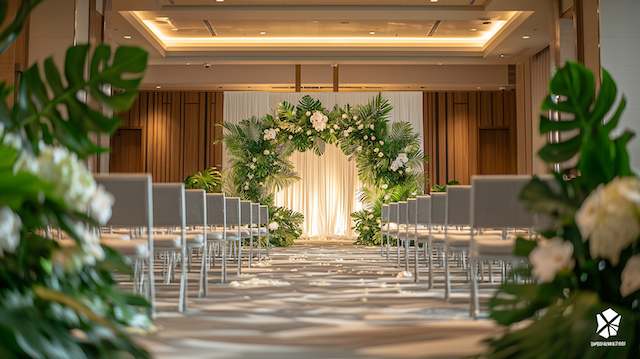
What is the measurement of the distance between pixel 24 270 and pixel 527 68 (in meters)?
13.8

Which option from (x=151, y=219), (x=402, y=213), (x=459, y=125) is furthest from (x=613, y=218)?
(x=459, y=125)

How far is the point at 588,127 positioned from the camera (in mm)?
1677

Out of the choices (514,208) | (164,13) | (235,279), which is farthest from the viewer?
(164,13)

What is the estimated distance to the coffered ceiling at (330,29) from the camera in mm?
10766

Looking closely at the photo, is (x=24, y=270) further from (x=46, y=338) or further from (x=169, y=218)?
(x=169, y=218)

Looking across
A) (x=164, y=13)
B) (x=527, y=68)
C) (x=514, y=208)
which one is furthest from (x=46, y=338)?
(x=527, y=68)

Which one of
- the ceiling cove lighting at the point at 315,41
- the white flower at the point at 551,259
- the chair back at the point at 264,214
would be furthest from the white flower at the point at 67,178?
the ceiling cove lighting at the point at 315,41

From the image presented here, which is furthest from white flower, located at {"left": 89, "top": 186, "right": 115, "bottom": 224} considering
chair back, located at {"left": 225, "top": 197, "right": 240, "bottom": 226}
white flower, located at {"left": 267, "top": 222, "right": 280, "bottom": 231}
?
white flower, located at {"left": 267, "top": 222, "right": 280, "bottom": 231}

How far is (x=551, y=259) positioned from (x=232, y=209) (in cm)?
636

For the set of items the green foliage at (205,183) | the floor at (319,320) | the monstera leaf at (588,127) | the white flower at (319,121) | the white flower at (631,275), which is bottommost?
the floor at (319,320)

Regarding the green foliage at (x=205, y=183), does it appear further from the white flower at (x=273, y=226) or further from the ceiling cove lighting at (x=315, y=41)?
the ceiling cove lighting at (x=315, y=41)

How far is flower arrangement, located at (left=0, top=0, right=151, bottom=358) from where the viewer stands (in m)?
1.15

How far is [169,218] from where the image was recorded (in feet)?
15.4

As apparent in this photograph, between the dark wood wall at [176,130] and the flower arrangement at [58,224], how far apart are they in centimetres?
1561
